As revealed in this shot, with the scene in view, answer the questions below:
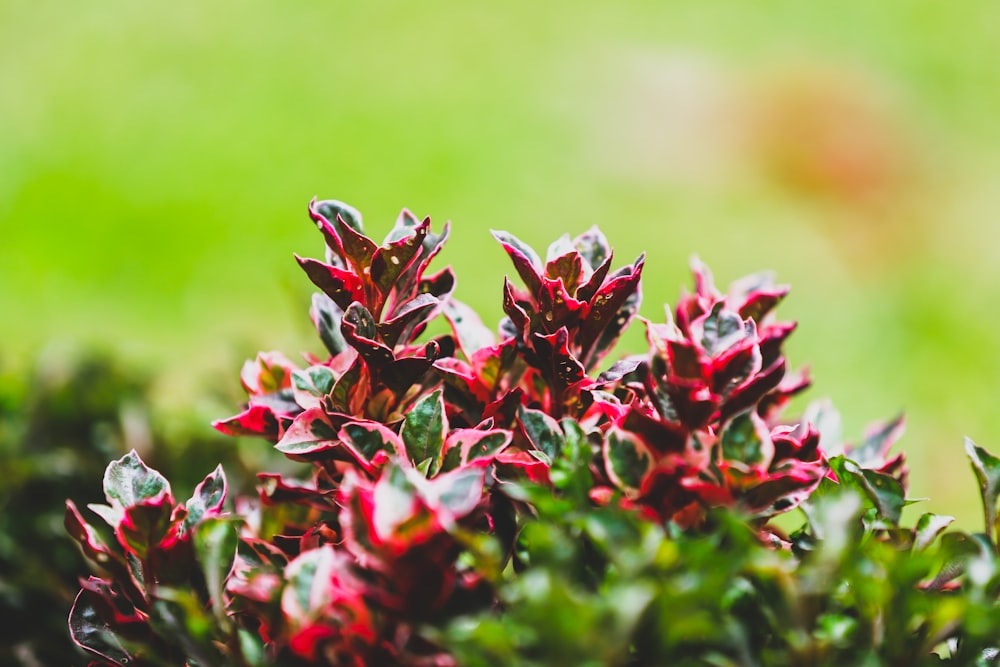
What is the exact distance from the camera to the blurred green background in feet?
16.7

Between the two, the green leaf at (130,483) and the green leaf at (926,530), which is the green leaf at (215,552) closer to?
the green leaf at (130,483)

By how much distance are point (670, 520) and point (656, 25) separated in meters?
7.48

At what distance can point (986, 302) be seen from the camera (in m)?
5.41

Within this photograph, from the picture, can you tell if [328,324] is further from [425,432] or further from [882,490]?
[882,490]

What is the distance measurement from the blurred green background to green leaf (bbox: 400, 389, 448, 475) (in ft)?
9.47

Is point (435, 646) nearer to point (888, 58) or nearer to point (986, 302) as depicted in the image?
point (986, 302)

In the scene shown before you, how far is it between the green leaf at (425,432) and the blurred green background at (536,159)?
114 inches

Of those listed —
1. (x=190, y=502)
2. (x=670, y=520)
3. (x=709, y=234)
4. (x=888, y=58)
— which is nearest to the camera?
(x=670, y=520)

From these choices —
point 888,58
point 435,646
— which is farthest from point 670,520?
point 888,58

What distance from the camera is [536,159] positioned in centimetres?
646

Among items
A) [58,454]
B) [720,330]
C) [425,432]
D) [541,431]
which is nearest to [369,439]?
[425,432]

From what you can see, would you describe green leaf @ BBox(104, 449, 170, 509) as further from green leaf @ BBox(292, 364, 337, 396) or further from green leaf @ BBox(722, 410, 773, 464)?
green leaf @ BBox(722, 410, 773, 464)

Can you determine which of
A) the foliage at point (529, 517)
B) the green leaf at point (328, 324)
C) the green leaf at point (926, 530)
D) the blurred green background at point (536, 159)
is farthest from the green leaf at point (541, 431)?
the blurred green background at point (536, 159)

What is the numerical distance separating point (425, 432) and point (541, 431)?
0.13 metres
